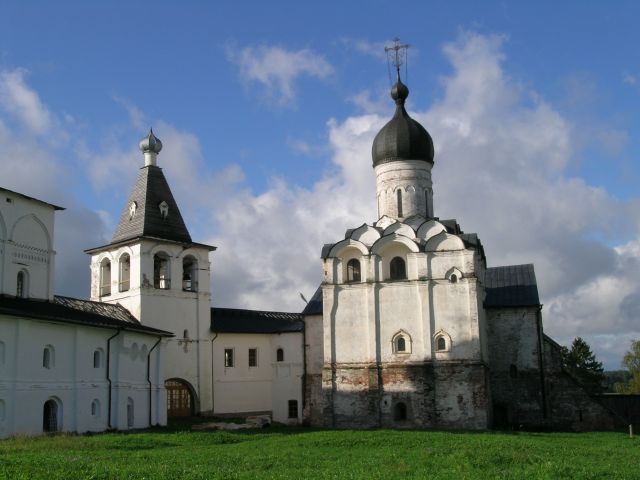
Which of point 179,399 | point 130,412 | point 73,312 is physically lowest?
point 130,412

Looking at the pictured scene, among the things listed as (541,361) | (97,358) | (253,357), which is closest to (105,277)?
(253,357)

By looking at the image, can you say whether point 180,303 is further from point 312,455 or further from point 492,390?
point 312,455

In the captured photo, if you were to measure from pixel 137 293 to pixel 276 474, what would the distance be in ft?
55.8

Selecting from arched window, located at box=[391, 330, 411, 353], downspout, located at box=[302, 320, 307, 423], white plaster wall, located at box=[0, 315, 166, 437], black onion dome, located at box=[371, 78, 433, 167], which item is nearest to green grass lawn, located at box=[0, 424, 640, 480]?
white plaster wall, located at box=[0, 315, 166, 437]

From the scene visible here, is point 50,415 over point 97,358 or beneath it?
beneath

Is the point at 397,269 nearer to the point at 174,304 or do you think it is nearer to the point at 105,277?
the point at 174,304

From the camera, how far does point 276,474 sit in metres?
12.6

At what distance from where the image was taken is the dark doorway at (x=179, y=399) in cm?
2886

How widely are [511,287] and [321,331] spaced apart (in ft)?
24.5

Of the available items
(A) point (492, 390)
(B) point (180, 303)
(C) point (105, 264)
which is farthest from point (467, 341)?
(C) point (105, 264)

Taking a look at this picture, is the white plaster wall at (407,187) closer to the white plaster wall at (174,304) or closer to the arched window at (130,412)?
the white plaster wall at (174,304)

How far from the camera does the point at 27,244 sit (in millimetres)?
24328

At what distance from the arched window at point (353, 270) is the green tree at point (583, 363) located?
80.3 feet

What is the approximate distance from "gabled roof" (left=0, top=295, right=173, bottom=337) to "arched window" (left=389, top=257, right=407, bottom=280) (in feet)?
26.3
